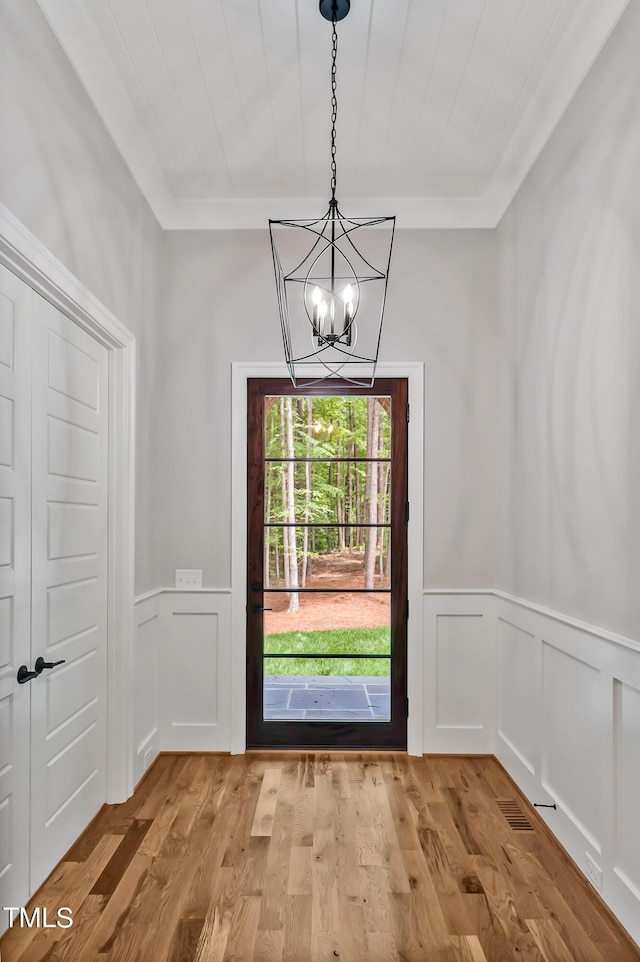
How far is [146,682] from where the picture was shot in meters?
3.39

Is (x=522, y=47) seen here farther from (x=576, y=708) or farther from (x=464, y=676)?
(x=464, y=676)

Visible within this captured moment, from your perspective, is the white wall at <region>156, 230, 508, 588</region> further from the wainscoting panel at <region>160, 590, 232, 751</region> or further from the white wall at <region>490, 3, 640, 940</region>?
the white wall at <region>490, 3, 640, 940</region>

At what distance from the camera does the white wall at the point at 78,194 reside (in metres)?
1.98

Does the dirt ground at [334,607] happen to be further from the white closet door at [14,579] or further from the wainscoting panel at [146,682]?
the white closet door at [14,579]

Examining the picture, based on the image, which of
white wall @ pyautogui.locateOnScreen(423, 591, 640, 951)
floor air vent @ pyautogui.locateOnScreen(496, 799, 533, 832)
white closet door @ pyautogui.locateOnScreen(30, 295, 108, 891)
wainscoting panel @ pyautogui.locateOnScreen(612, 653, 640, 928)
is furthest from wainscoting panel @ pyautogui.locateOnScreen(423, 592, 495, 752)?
white closet door @ pyautogui.locateOnScreen(30, 295, 108, 891)

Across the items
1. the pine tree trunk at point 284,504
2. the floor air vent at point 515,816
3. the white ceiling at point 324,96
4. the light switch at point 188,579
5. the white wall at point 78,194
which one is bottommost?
the floor air vent at point 515,816

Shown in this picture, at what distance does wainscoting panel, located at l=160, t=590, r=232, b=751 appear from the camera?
361 cm

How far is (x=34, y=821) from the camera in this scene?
2203 millimetres

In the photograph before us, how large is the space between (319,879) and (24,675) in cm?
127

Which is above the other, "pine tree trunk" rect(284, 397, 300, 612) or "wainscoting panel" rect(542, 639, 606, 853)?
"pine tree trunk" rect(284, 397, 300, 612)

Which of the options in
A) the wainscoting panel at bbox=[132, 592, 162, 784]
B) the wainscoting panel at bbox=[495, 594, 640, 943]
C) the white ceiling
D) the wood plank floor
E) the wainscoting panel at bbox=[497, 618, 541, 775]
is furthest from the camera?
the wainscoting panel at bbox=[132, 592, 162, 784]

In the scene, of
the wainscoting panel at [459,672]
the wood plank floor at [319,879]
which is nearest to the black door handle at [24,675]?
the wood plank floor at [319,879]

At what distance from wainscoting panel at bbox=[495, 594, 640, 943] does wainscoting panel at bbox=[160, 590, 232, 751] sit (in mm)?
1556

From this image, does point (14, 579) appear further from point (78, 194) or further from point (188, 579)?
point (188, 579)
